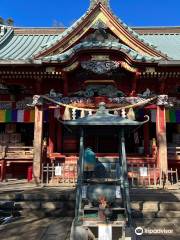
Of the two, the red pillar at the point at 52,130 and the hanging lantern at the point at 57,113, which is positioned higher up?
the hanging lantern at the point at 57,113

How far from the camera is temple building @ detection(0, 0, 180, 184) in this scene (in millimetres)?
12516

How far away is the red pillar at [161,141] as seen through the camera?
39.8 feet

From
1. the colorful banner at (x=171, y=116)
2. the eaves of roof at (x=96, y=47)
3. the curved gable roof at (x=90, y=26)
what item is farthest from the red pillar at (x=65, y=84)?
the colorful banner at (x=171, y=116)

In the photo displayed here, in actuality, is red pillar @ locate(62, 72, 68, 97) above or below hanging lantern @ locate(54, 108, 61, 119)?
above

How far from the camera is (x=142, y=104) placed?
13.2 metres

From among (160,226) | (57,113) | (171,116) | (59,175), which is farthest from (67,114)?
(160,226)

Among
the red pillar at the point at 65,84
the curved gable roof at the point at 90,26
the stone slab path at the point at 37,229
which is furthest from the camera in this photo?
the curved gable roof at the point at 90,26

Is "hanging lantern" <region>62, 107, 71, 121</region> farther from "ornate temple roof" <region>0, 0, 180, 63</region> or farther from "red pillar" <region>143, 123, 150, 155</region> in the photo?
"red pillar" <region>143, 123, 150, 155</region>

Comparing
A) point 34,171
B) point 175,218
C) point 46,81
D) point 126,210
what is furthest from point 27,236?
point 46,81

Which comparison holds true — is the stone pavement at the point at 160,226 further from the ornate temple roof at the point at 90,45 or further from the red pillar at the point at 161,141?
the ornate temple roof at the point at 90,45

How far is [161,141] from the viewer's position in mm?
12430

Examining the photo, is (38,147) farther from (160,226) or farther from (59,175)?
(160,226)

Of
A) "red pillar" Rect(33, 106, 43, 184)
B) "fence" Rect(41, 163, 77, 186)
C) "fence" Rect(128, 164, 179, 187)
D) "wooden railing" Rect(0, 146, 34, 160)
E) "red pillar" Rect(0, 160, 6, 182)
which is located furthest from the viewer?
"wooden railing" Rect(0, 146, 34, 160)

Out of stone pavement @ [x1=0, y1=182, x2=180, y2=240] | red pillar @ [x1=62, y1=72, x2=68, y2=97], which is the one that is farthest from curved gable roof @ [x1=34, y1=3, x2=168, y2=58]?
stone pavement @ [x1=0, y1=182, x2=180, y2=240]
